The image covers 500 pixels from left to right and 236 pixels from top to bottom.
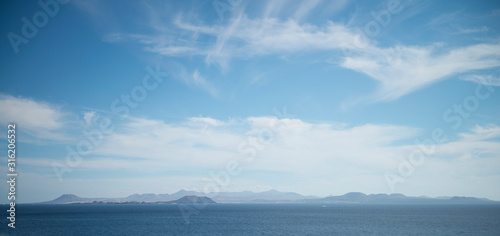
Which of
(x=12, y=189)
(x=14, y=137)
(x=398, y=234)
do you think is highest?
(x=14, y=137)

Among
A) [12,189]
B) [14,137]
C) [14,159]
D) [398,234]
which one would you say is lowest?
[398,234]

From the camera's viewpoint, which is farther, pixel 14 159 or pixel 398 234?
pixel 398 234

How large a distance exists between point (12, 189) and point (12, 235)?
4159cm

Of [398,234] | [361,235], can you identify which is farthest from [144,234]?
[398,234]

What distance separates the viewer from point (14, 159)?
3716 cm

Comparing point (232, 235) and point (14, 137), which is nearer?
point (14, 137)

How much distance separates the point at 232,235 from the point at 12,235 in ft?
160

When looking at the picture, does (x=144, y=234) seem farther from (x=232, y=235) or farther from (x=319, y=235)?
(x=319, y=235)

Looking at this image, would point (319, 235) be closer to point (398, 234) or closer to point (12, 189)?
point (398, 234)

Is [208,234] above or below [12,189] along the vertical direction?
below

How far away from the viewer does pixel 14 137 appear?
3719 centimetres

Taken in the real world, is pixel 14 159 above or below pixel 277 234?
above

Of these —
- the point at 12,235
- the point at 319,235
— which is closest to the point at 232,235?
the point at 319,235

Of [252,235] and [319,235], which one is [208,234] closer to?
[252,235]
